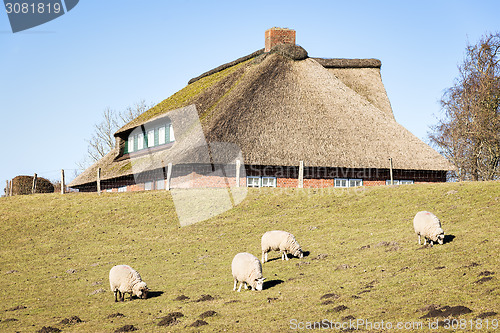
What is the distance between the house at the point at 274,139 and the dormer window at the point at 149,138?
9cm

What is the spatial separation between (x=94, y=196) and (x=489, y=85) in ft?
111

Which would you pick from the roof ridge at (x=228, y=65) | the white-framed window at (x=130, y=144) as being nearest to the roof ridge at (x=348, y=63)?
the roof ridge at (x=228, y=65)

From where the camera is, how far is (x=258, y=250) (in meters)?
24.1

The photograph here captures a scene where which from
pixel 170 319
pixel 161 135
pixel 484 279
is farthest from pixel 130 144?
pixel 484 279

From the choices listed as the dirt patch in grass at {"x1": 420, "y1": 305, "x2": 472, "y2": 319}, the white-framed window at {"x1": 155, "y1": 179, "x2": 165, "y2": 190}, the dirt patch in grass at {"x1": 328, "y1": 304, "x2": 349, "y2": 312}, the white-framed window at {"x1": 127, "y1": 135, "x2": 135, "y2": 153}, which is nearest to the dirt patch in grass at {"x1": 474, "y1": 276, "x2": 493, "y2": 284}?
the dirt patch in grass at {"x1": 420, "y1": 305, "x2": 472, "y2": 319}

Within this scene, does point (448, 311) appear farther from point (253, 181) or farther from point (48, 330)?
point (253, 181)

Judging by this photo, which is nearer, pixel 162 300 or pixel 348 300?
pixel 348 300

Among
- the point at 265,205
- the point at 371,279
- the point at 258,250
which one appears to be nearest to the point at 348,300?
the point at 371,279

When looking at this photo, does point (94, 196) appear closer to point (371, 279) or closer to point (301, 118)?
point (301, 118)

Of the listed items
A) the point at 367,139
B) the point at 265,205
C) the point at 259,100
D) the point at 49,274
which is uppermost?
the point at 259,100

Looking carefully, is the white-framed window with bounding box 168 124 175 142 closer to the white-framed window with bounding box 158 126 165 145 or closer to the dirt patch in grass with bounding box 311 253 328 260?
the white-framed window with bounding box 158 126 165 145

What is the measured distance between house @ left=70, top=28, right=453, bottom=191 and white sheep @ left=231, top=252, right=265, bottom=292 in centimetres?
1631

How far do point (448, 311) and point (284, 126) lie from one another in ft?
88.4

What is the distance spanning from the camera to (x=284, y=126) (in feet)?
129
